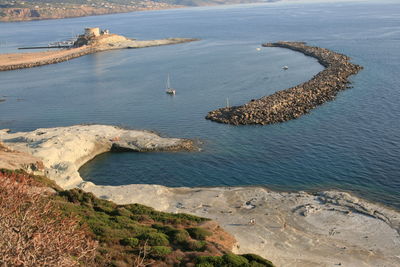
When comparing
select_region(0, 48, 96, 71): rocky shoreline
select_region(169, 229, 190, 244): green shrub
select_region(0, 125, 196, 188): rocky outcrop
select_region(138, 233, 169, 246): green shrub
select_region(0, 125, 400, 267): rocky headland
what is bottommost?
select_region(0, 125, 400, 267): rocky headland

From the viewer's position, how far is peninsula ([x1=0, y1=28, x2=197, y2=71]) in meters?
150

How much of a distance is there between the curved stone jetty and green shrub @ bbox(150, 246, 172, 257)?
4619cm

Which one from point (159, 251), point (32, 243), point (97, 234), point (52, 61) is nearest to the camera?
point (32, 243)

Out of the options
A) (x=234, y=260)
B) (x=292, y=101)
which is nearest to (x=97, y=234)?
(x=234, y=260)

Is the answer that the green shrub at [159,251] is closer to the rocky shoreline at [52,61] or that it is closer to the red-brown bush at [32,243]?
the red-brown bush at [32,243]

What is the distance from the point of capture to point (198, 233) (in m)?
33.7

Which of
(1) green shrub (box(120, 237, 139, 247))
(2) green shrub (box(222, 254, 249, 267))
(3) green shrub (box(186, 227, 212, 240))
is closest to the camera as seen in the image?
(2) green shrub (box(222, 254, 249, 267))

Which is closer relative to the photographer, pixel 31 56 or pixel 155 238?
pixel 155 238

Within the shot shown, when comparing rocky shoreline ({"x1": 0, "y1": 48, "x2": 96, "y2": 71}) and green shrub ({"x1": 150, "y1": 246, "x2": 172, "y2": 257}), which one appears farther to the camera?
rocky shoreline ({"x1": 0, "y1": 48, "x2": 96, "y2": 71})

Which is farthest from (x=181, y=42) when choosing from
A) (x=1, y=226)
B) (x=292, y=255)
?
(x=1, y=226)

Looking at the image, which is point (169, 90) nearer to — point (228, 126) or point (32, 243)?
point (228, 126)

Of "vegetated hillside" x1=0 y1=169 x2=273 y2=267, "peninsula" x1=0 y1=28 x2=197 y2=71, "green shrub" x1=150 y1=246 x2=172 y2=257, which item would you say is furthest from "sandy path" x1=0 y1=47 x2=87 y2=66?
"green shrub" x1=150 y1=246 x2=172 y2=257

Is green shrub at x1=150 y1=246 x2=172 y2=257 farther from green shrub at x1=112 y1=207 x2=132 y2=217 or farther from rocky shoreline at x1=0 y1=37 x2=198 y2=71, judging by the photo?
rocky shoreline at x1=0 y1=37 x2=198 y2=71

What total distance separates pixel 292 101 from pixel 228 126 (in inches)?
730
